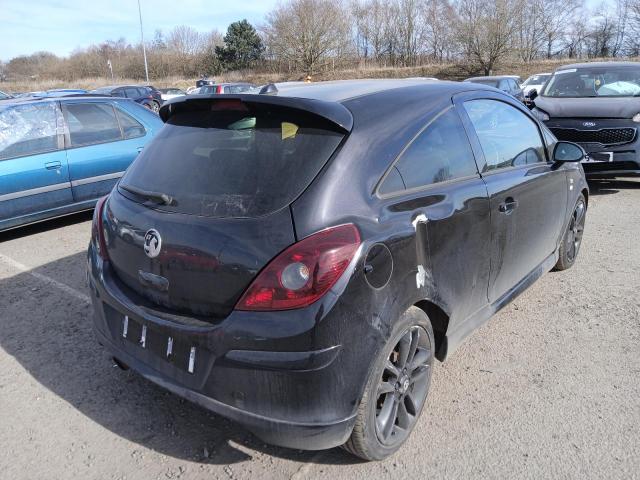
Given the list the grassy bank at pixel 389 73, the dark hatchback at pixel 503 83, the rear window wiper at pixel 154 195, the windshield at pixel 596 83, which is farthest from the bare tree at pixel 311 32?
the rear window wiper at pixel 154 195

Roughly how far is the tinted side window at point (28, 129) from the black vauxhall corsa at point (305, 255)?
12.1 ft

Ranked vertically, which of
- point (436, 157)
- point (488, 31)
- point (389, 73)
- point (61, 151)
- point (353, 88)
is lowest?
point (61, 151)

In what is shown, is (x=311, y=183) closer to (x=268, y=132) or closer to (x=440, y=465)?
(x=268, y=132)

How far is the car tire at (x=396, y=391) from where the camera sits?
7.46 ft

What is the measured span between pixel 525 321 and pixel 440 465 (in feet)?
5.74

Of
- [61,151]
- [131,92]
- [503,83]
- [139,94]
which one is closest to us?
[61,151]

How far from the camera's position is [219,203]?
2293 mm

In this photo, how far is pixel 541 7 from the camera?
5316cm

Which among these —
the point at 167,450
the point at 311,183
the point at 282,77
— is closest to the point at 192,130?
the point at 311,183

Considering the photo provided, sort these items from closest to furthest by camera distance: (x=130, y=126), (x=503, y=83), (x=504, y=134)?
(x=504, y=134) → (x=130, y=126) → (x=503, y=83)

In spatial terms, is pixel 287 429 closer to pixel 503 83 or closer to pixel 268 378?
pixel 268 378

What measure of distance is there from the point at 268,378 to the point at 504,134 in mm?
2341

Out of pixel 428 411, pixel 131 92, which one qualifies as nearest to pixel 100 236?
pixel 428 411

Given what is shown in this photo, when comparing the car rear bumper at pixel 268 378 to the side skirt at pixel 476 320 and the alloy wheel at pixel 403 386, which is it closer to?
the alloy wheel at pixel 403 386
